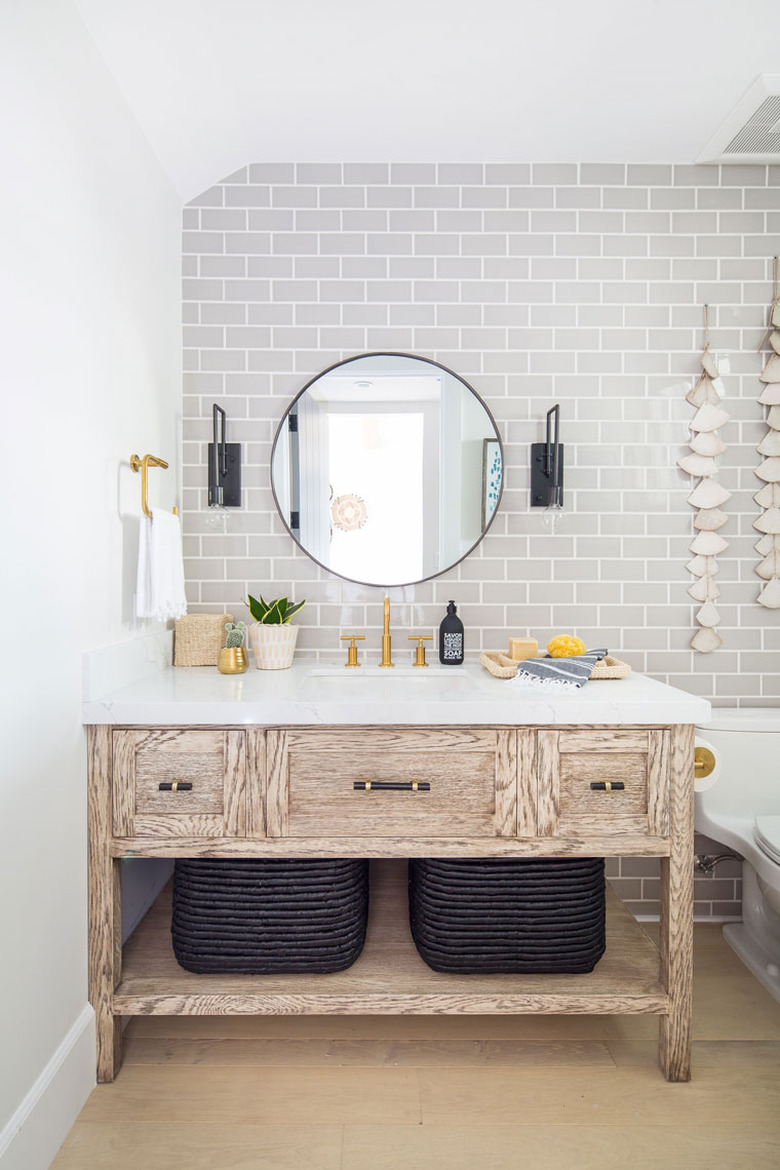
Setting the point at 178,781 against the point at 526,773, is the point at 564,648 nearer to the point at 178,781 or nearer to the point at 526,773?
the point at 526,773

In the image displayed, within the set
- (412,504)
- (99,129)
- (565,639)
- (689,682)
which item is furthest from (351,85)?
(689,682)

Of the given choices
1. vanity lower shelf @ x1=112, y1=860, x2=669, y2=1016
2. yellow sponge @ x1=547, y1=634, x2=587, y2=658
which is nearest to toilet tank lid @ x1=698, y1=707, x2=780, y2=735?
yellow sponge @ x1=547, y1=634, x2=587, y2=658

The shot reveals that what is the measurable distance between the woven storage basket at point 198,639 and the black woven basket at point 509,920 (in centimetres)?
99

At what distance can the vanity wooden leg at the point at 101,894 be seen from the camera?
66.0 inches

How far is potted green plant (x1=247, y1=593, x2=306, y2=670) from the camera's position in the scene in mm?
2189

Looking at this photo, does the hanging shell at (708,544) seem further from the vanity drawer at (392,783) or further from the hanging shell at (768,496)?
the vanity drawer at (392,783)

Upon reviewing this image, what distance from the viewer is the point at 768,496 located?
239 cm

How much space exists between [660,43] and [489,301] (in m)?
0.81

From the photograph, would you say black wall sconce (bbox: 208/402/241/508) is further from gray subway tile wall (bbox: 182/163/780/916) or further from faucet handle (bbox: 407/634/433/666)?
faucet handle (bbox: 407/634/433/666)

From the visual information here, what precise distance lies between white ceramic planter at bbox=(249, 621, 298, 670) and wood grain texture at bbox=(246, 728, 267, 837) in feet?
1.72

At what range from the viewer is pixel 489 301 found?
94.0 inches

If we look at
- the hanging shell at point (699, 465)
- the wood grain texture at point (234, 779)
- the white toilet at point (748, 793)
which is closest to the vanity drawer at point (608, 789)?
the white toilet at point (748, 793)

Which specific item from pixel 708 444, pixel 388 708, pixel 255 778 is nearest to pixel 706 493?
pixel 708 444

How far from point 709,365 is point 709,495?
443 mm
